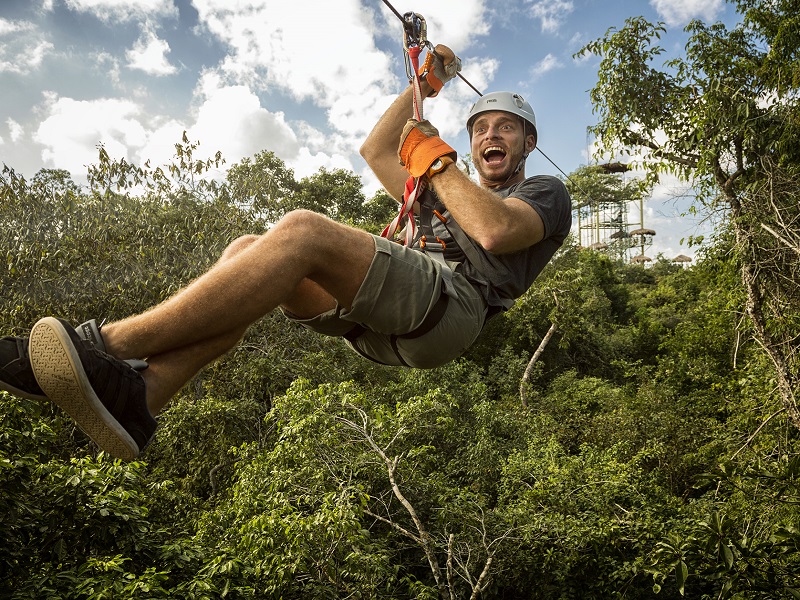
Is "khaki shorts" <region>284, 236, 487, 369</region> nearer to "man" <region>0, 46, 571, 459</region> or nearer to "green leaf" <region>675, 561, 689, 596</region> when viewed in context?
"man" <region>0, 46, 571, 459</region>

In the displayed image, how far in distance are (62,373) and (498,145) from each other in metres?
1.50

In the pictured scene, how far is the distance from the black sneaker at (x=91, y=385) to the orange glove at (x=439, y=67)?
137 centimetres

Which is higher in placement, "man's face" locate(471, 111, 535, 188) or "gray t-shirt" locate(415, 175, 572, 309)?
"man's face" locate(471, 111, 535, 188)

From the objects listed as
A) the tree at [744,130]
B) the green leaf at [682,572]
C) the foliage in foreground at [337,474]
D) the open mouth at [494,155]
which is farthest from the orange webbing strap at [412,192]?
the tree at [744,130]

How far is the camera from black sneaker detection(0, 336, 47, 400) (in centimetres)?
136

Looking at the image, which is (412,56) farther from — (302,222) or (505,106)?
(302,222)

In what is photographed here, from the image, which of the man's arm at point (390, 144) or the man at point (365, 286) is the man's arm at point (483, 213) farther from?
the man's arm at point (390, 144)

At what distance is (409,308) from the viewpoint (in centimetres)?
168

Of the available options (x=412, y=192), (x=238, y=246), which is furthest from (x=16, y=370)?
(x=412, y=192)

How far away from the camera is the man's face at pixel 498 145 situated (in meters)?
2.19

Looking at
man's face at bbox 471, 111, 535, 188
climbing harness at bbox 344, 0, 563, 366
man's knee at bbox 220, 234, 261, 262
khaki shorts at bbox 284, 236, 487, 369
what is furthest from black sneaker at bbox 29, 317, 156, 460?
man's face at bbox 471, 111, 535, 188

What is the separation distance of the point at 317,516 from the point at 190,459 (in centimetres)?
389

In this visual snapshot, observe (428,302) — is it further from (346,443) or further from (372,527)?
(372,527)

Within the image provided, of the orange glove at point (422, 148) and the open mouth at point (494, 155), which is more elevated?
the open mouth at point (494, 155)
